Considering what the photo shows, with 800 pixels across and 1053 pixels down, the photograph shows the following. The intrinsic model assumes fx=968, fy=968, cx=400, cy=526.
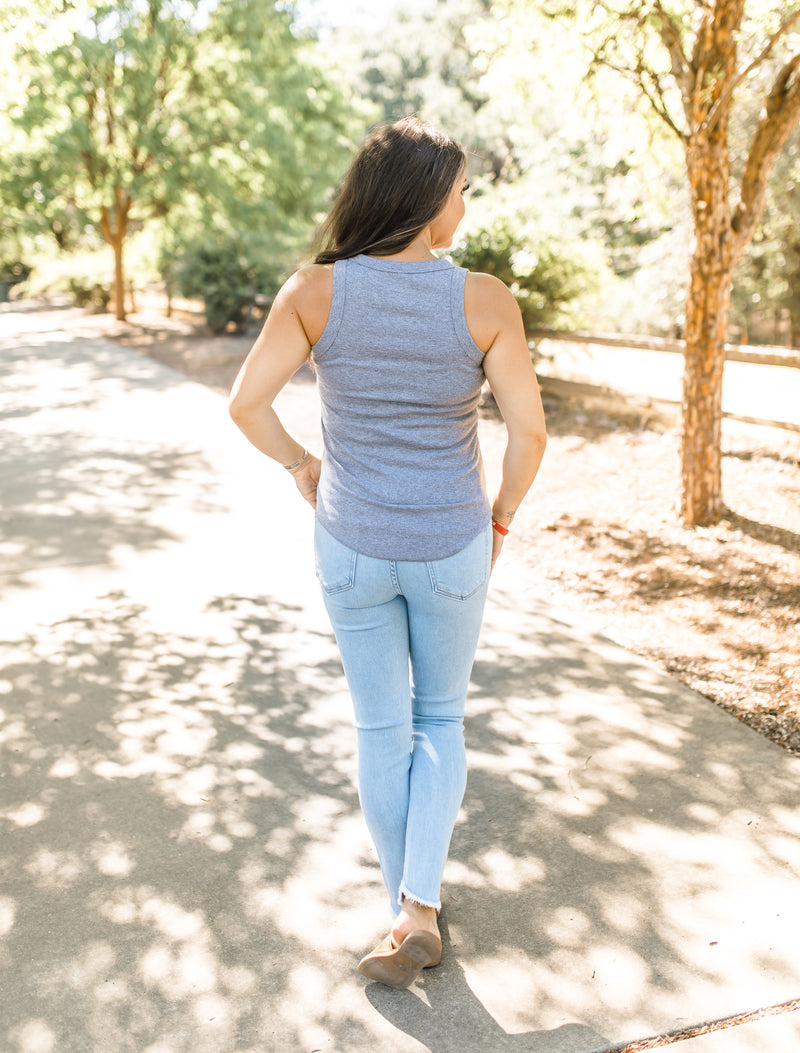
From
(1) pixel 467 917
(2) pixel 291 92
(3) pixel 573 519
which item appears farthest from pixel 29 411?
(2) pixel 291 92

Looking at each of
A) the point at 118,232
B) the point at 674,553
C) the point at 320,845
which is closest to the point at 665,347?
the point at 674,553

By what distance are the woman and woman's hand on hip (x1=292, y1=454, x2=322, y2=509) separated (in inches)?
3.9

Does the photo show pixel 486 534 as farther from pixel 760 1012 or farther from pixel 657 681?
pixel 657 681

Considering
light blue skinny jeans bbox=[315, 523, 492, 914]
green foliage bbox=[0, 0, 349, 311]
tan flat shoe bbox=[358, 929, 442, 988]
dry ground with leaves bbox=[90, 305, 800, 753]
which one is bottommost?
dry ground with leaves bbox=[90, 305, 800, 753]

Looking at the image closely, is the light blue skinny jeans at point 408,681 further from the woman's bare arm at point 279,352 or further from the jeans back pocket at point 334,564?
the woman's bare arm at point 279,352

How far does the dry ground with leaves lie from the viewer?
4.38 m

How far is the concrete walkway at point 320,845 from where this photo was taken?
237 centimetres

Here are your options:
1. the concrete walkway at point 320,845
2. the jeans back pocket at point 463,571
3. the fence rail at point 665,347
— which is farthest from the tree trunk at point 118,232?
the jeans back pocket at point 463,571

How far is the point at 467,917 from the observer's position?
2.73m

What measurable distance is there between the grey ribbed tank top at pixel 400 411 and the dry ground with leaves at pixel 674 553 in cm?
215

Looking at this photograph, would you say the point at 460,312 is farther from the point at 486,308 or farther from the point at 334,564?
the point at 334,564

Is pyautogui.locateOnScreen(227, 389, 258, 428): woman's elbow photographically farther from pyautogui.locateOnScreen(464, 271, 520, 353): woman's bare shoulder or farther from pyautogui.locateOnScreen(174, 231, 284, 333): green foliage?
pyautogui.locateOnScreen(174, 231, 284, 333): green foliage

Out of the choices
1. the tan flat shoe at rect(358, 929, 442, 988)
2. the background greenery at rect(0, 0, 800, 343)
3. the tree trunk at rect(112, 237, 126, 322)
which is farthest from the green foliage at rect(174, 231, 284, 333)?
the tan flat shoe at rect(358, 929, 442, 988)

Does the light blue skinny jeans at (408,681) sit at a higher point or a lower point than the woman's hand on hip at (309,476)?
lower
